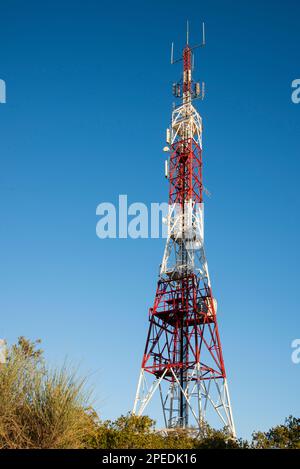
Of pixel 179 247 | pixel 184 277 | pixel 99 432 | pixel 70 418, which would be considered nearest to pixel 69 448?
pixel 70 418

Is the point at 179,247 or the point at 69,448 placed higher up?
the point at 179,247

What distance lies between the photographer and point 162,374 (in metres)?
46.1

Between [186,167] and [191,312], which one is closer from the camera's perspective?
[191,312]

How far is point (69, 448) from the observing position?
2081cm

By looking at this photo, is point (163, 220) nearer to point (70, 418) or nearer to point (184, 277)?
point (184, 277)

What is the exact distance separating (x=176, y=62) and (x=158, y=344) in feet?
102

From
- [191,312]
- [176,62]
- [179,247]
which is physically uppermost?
[176,62]
